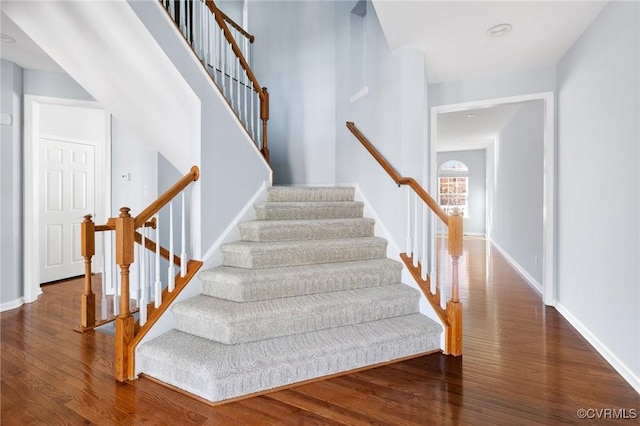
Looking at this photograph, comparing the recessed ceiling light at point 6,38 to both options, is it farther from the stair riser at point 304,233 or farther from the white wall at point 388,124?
the white wall at point 388,124

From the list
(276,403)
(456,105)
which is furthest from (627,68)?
(276,403)

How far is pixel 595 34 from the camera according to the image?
2.46m

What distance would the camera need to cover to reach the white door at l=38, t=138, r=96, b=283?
4.61 meters

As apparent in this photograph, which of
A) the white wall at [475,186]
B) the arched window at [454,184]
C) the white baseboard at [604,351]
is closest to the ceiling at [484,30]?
the white baseboard at [604,351]

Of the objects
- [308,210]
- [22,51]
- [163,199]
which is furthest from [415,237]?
[22,51]

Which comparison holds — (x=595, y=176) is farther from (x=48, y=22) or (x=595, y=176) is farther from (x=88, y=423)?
(x=48, y=22)

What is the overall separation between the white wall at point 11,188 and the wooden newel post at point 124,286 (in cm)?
237

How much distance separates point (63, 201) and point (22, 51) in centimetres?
226

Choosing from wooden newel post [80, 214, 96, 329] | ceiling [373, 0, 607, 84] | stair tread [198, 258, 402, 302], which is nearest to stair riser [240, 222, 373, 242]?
stair tread [198, 258, 402, 302]

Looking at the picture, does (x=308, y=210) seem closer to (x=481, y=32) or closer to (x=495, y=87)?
(x=481, y=32)

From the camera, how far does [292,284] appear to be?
2432 millimetres

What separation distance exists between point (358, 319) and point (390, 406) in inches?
27.7

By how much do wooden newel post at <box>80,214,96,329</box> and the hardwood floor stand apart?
0.45 feet

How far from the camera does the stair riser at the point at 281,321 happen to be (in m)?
2.06
